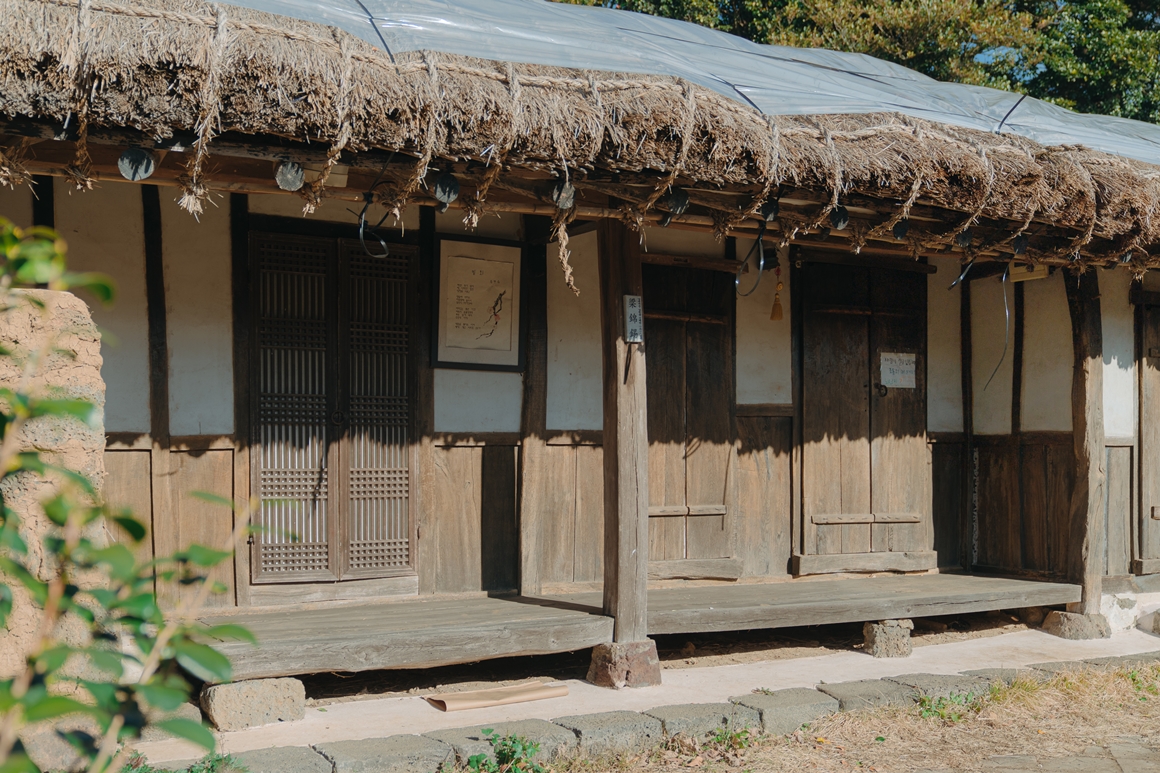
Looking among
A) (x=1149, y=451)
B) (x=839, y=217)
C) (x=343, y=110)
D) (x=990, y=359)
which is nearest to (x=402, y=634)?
(x=343, y=110)

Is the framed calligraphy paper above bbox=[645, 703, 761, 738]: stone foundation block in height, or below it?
above

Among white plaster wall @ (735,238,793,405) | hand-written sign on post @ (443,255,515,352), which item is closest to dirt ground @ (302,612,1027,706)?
white plaster wall @ (735,238,793,405)

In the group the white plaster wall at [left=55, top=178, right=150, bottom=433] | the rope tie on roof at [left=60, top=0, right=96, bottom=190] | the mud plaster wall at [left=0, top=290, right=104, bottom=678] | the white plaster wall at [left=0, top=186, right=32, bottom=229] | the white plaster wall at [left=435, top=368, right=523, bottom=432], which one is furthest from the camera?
the white plaster wall at [left=435, top=368, right=523, bottom=432]

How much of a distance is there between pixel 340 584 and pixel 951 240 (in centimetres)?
400

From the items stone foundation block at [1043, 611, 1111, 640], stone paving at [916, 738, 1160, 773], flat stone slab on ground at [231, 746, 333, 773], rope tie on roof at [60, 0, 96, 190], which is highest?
rope tie on roof at [60, 0, 96, 190]

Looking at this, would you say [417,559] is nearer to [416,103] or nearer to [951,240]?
[416,103]

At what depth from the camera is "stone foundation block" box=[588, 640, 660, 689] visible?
5.10 m

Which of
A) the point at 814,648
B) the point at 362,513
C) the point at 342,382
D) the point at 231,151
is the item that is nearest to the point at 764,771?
the point at 814,648

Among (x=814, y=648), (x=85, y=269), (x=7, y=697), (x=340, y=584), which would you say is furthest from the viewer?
(x=814, y=648)

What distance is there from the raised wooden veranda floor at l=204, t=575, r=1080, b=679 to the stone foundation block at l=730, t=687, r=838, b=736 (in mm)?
605

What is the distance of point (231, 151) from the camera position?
3.96 metres

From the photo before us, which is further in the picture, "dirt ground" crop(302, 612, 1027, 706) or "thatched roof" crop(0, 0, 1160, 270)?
"dirt ground" crop(302, 612, 1027, 706)

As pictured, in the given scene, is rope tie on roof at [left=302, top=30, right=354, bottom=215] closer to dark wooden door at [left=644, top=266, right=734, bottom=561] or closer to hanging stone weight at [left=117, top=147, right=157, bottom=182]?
hanging stone weight at [left=117, top=147, right=157, bottom=182]

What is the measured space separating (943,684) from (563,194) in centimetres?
328
